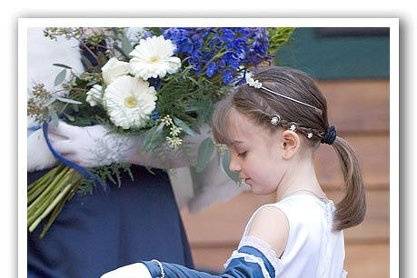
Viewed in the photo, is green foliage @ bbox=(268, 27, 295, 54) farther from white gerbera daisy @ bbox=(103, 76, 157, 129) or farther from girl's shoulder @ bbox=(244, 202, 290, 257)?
girl's shoulder @ bbox=(244, 202, 290, 257)

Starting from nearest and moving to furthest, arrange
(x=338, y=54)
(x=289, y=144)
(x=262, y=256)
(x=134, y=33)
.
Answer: (x=262, y=256)
(x=289, y=144)
(x=134, y=33)
(x=338, y=54)

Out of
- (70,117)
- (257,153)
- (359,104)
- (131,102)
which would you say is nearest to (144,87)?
(131,102)

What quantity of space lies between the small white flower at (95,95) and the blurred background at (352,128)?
314 millimetres

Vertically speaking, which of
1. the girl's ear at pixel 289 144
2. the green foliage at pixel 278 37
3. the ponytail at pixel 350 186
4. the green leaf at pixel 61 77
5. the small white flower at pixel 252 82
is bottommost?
the ponytail at pixel 350 186

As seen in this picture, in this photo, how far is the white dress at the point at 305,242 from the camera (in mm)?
1521

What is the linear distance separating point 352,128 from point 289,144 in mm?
249

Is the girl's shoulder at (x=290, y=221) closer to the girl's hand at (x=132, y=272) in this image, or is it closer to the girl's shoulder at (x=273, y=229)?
the girl's shoulder at (x=273, y=229)

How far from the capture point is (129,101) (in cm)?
167

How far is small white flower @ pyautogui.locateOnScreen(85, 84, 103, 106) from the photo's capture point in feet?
5.44

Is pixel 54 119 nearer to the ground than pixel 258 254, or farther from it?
farther from it

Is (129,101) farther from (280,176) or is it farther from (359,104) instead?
(359,104)

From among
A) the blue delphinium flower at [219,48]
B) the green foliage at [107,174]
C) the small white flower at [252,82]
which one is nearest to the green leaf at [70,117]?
the green foliage at [107,174]
